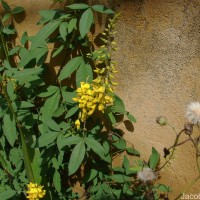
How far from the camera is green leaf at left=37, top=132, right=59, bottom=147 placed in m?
1.57

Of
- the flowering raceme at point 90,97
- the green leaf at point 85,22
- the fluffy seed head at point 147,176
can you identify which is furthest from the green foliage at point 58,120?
the fluffy seed head at point 147,176

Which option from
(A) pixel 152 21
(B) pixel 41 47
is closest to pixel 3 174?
(B) pixel 41 47

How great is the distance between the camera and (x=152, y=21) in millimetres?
1605

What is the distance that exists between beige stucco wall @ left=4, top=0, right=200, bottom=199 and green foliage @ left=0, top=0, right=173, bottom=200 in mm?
84

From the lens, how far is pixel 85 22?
1517 mm

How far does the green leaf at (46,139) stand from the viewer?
5.16 feet

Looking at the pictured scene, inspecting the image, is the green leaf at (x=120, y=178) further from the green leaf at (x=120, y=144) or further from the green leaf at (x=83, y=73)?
the green leaf at (x=83, y=73)

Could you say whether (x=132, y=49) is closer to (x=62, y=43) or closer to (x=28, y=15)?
(x=62, y=43)

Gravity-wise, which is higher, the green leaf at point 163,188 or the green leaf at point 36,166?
the green leaf at point 36,166

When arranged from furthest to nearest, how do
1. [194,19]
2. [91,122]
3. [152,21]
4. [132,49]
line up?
[91,122] < [132,49] < [152,21] < [194,19]

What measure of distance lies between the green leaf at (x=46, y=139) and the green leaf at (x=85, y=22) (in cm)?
49

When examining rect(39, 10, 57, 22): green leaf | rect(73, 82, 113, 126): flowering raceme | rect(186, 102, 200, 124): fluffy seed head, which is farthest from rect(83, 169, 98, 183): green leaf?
rect(39, 10, 57, 22): green leaf

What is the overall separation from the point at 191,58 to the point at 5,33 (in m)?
1.09

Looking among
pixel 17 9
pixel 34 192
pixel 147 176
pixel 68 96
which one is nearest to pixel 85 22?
pixel 68 96
